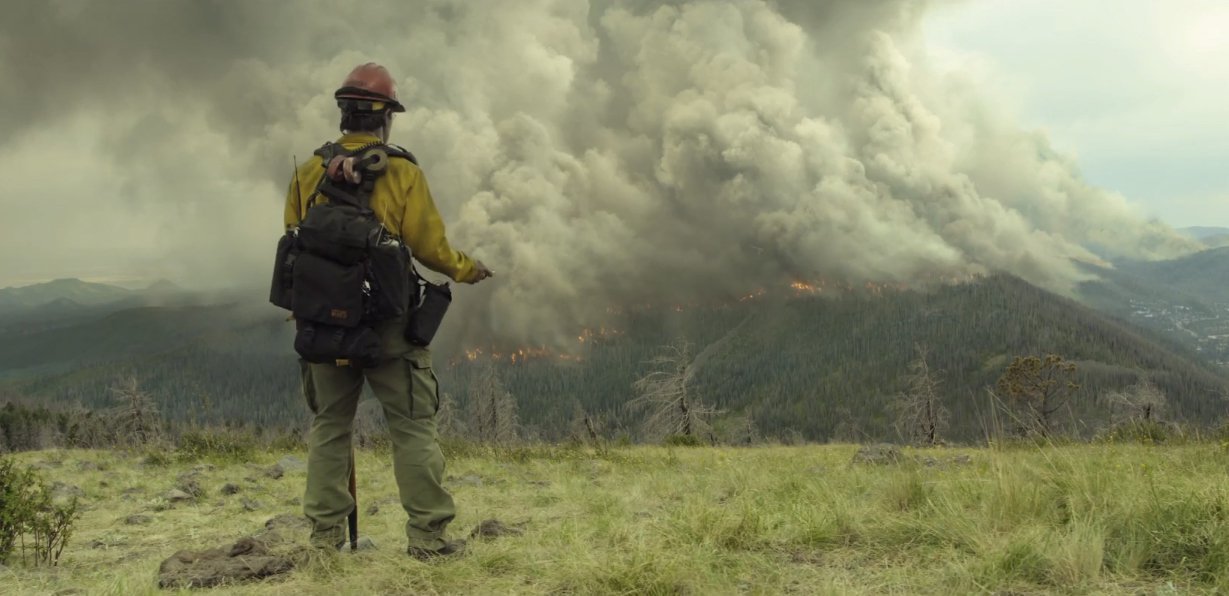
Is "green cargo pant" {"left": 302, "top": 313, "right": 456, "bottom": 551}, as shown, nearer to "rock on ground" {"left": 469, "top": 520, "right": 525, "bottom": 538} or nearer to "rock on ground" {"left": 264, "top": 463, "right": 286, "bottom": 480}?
"rock on ground" {"left": 469, "top": 520, "right": 525, "bottom": 538}

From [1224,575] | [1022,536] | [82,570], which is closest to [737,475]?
[1022,536]

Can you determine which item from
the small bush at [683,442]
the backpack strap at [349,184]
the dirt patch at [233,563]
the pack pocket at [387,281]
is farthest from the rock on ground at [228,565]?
the small bush at [683,442]

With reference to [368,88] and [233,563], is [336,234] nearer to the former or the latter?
[368,88]

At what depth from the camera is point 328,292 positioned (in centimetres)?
438

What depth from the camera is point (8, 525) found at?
5051 mm

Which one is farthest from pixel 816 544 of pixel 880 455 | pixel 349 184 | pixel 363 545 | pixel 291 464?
pixel 291 464

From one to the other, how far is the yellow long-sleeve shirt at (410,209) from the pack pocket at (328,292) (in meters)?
Answer: 0.44

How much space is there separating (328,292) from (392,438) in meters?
1.08

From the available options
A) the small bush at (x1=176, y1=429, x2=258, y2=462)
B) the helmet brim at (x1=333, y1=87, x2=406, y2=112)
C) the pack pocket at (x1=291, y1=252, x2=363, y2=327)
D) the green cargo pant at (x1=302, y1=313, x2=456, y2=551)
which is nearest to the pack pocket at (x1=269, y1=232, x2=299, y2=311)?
the pack pocket at (x1=291, y1=252, x2=363, y2=327)

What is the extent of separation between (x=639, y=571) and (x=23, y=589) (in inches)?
146

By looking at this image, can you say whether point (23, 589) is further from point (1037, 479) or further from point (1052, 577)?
point (1037, 479)

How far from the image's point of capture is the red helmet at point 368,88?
4.79 metres

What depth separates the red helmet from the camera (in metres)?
4.79

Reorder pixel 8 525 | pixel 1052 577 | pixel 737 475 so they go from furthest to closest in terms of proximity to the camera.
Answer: pixel 737 475 → pixel 8 525 → pixel 1052 577
